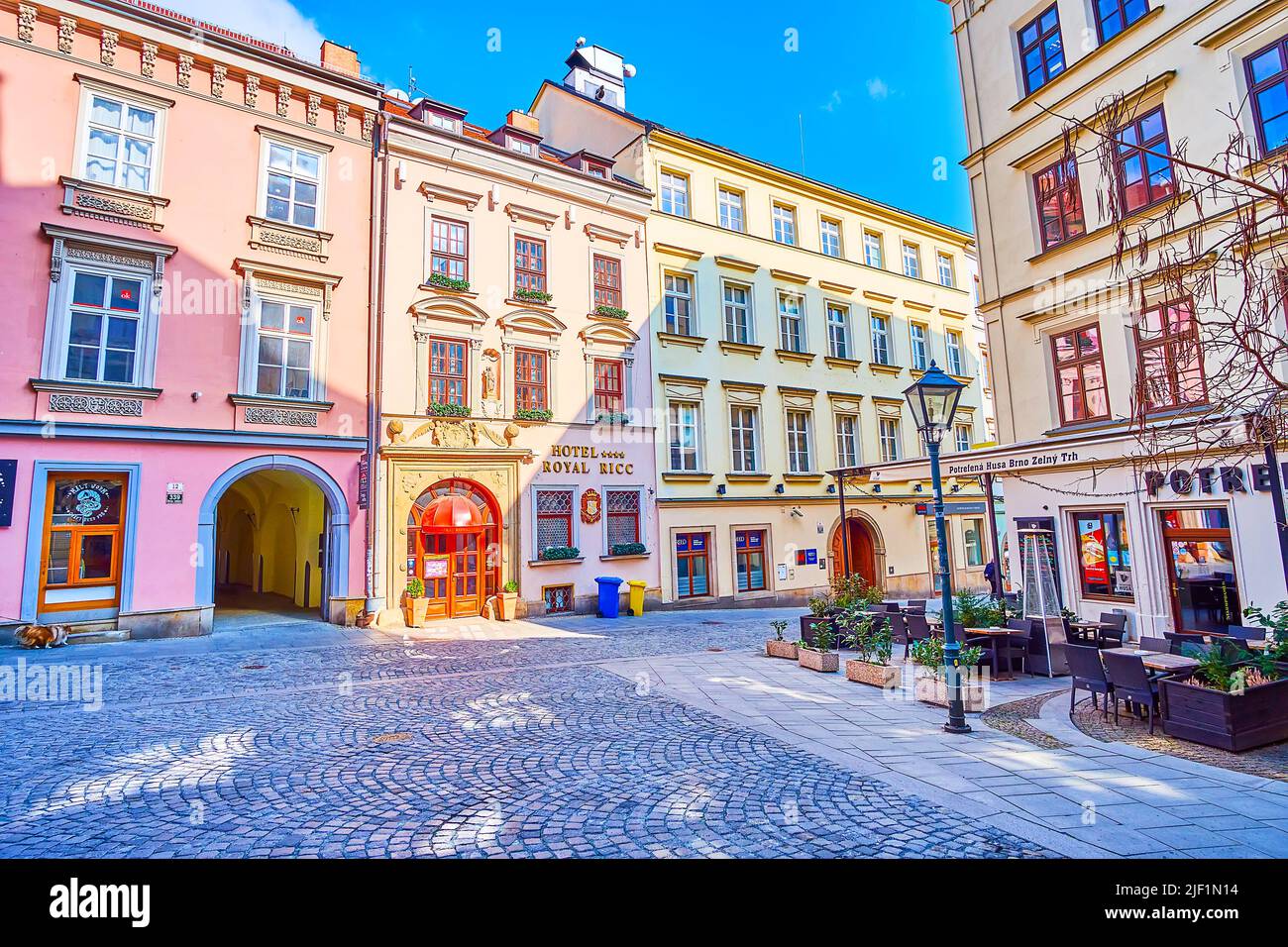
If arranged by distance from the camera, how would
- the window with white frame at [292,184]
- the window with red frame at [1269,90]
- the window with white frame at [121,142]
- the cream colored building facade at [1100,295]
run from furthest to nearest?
1. the window with white frame at [292,184]
2. the window with white frame at [121,142]
3. the cream colored building facade at [1100,295]
4. the window with red frame at [1269,90]

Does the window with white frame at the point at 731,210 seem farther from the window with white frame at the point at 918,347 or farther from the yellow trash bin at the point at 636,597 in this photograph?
the yellow trash bin at the point at 636,597

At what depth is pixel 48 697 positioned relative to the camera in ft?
30.6

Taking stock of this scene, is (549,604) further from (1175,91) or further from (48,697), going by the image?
(1175,91)

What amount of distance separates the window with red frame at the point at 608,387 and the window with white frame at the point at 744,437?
421cm

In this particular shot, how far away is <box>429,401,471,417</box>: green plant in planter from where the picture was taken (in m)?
18.2

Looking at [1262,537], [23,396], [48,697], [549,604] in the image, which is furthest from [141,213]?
[1262,537]

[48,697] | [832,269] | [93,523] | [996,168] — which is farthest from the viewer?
[832,269]

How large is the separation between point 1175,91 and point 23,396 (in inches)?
933

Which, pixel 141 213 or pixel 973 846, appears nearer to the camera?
pixel 973 846

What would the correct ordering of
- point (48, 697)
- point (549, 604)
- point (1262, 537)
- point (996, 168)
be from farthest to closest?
point (549, 604)
point (996, 168)
point (1262, 537)
point (48, 697)

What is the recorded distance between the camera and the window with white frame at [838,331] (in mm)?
26359

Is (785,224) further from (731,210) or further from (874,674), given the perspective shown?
(874,674)

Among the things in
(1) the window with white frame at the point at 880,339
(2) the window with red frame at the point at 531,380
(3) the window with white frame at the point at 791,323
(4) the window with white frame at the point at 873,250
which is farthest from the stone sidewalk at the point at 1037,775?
(4) the window with white frame at the point at 873,250

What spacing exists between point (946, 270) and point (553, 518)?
21.5 meters
